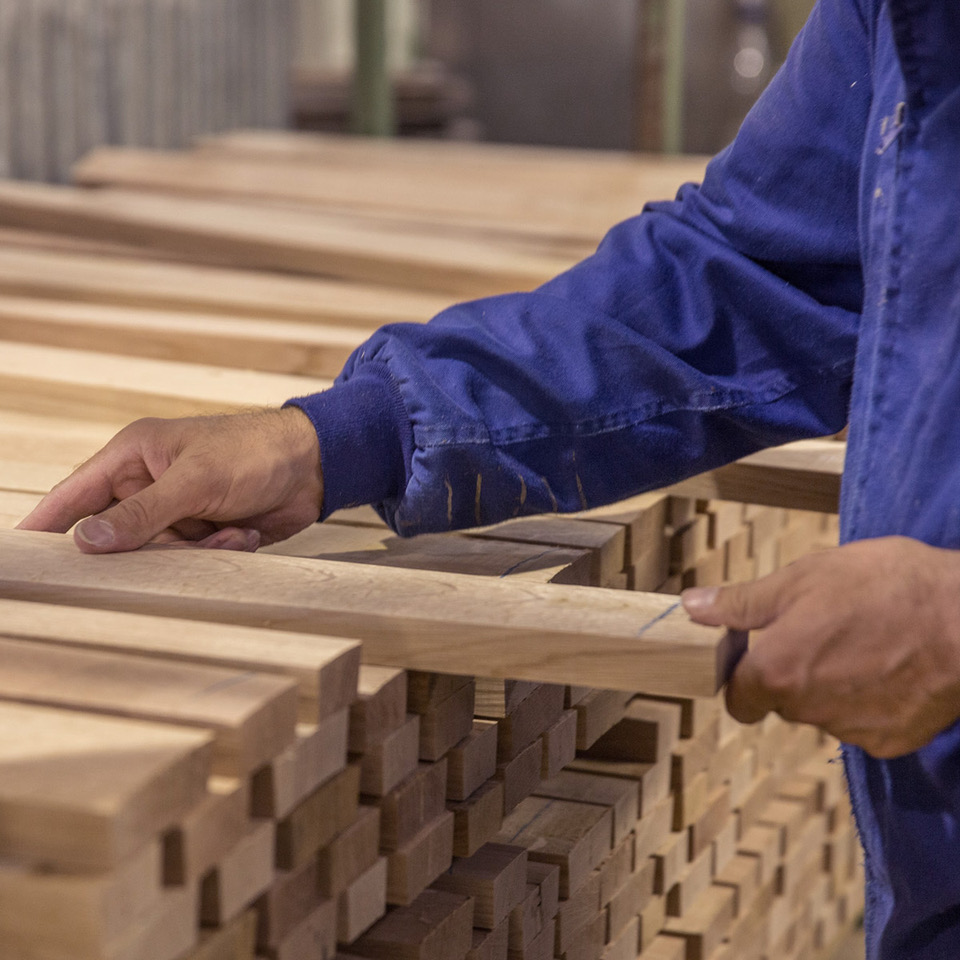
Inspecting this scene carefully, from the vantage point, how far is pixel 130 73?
17.1ft

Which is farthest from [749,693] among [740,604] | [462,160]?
[462,160]

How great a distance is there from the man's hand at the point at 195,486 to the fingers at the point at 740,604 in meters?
0.51

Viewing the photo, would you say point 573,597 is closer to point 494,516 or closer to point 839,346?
point 494,516

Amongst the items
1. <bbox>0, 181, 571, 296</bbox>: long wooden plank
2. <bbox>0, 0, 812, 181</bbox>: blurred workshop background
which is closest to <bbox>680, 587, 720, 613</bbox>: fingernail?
<bbox>0, 181, 571, 296</bbox>: long wooden plank

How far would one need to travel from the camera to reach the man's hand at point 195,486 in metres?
1.54

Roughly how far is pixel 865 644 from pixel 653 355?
1.74ft

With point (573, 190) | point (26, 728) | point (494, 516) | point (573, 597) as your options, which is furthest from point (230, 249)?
point (26, 728)

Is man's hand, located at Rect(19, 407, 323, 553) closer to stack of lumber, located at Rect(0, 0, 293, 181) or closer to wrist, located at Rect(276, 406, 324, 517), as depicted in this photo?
wrist, located at Rect(276, 406, 324, 517)

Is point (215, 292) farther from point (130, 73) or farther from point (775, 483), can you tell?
point (130, 73)

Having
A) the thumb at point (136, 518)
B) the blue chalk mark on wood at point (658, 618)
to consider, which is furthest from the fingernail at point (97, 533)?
the blue chalk mark on wood at point (658, 618)

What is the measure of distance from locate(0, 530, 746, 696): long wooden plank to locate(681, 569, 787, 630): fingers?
2 cm

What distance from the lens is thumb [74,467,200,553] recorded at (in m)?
1.52

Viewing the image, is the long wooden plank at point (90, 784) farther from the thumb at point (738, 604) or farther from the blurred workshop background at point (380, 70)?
the blurred workshop background at point (380, 70)

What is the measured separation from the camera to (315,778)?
1274 millimetres
